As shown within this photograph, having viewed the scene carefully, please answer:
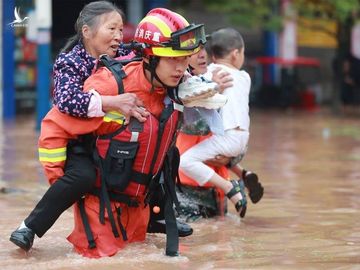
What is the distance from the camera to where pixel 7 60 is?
22.3m

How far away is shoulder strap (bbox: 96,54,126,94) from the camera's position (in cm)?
591

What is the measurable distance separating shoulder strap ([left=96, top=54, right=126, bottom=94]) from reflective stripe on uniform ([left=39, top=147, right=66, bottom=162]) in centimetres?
51

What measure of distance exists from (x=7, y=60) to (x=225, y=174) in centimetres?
1518

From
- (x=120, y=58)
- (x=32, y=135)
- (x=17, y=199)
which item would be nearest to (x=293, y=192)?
(x=17, y=199)

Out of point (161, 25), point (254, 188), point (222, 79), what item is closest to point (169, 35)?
point (161, 25)

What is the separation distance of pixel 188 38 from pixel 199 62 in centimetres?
Answer: 160

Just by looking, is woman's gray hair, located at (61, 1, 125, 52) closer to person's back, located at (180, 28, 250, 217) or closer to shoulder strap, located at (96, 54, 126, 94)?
shoulder strap, located at (96, 54, 126, 94)

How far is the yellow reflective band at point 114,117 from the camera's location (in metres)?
5.80

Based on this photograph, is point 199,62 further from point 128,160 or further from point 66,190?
point 66,190

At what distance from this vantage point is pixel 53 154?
Result: 585cm

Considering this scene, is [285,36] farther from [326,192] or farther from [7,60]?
[326,192]

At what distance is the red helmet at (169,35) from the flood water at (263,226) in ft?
4.14

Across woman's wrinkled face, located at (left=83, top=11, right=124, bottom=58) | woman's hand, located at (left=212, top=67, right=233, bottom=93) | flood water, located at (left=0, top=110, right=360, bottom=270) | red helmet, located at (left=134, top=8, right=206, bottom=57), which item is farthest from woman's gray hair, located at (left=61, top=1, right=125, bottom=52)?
flood water, located at (left=0, top=110, right=360, bottom=270)

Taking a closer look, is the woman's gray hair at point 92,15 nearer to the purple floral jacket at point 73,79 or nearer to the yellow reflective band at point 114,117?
the purple floral jacket at point 73,79
